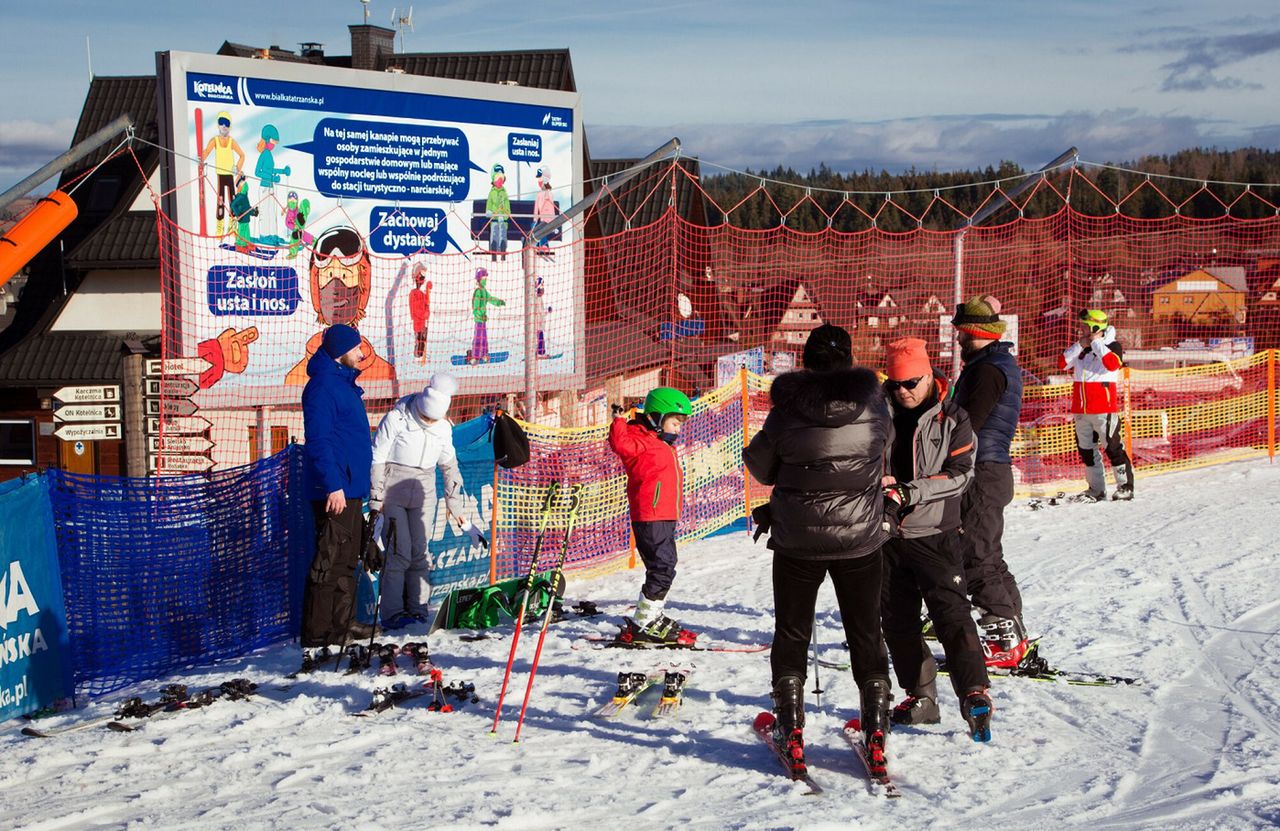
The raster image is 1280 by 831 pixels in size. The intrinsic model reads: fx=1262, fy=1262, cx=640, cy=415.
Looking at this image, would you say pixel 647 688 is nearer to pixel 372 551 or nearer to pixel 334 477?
pixel 372 551

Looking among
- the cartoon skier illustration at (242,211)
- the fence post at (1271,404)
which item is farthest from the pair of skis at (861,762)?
the fence post at (1271,404)

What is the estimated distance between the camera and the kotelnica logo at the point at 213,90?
11.5 meters

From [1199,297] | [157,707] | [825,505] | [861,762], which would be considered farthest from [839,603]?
[1199,297]

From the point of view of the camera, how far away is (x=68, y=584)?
6.54 meters

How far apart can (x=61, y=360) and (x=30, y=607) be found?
17.5m

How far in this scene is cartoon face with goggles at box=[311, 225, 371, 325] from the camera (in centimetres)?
1220

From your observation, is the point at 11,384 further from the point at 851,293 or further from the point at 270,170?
the point at 851,293

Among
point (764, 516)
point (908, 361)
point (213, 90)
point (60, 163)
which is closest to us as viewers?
point (764, 516)

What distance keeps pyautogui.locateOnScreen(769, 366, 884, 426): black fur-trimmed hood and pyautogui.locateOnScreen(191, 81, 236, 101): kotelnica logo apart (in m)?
8.53

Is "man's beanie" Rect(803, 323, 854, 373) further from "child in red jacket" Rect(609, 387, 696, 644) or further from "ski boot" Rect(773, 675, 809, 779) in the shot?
"child in red jacket" Rect(609, 387, 696, 644)

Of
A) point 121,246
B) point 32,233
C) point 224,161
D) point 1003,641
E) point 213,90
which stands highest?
point 213,90

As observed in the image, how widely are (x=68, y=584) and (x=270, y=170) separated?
6318 millimetres

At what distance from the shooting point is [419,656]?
6.81 m

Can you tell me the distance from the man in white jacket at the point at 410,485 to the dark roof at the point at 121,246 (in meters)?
15.0
